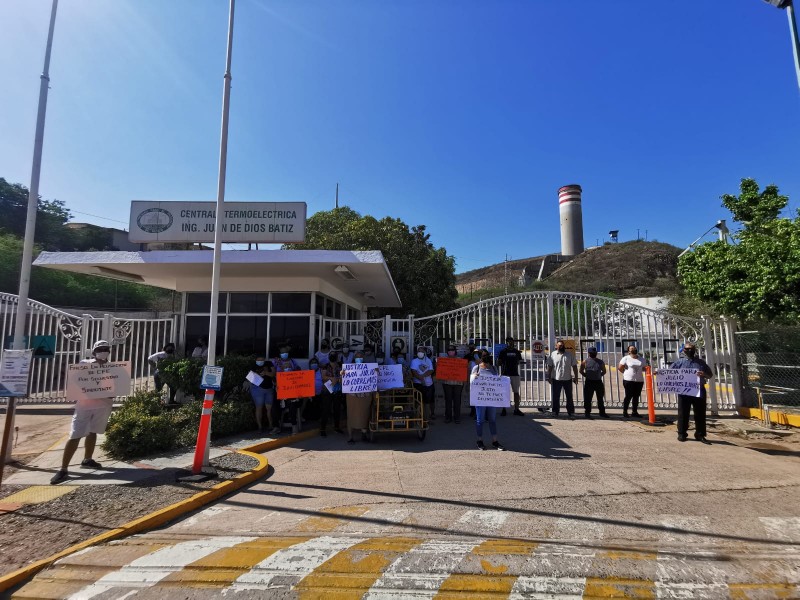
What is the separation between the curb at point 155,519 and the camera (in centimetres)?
339

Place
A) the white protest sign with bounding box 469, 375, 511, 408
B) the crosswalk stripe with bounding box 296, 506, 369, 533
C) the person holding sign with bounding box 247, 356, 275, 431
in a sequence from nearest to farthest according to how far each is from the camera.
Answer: the crosswalk stripe with bounding box 296, 506, 369, 533 < the white protest sign with bounding box 469, 375, 511, 408 < the person holding sign with bounding box 247, 356, 275, 431

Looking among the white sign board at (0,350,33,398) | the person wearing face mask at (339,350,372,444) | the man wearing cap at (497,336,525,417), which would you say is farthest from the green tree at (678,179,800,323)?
the white sign board at (0,350,33,398)

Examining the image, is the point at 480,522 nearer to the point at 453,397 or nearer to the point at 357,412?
the point at 357,412

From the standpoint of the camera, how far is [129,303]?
37.4m

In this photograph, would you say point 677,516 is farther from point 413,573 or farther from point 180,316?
point 180,316

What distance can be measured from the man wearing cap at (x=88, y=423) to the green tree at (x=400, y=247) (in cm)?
1898

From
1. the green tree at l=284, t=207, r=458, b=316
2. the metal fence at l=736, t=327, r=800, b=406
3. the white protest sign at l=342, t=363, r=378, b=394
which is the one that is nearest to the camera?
the white protest sign at l=342, t=363, r=378, b=394

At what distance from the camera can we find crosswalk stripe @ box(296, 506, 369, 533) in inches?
168

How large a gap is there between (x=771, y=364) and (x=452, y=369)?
705cm

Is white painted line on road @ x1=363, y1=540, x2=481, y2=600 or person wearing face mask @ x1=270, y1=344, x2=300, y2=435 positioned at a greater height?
person wearing face mask @ x1=270, y1=344, x2=300, y2=435

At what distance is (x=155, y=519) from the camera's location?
4.36 meters

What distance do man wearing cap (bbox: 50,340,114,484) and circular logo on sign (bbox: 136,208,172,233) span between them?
5.50 m

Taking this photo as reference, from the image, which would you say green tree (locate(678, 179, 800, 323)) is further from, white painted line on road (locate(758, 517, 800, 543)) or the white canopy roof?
the white canopy roof

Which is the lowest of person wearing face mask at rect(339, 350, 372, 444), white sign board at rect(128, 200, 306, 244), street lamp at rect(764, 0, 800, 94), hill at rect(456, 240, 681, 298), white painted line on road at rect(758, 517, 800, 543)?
white painted line on road at rect(758, 517, 800, 543)
